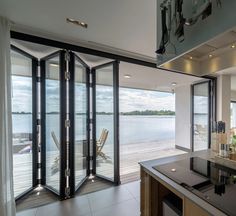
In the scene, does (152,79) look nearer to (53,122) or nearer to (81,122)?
(81,122)

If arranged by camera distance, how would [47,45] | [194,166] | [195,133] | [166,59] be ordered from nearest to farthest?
[166,59] < [194,166] < [47,45] < [195,133]

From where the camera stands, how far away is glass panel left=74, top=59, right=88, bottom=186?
3.00m

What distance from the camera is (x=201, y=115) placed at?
523 cm

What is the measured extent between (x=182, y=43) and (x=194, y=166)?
3.50ft

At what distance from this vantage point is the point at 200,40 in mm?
1012

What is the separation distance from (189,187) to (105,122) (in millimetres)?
2513

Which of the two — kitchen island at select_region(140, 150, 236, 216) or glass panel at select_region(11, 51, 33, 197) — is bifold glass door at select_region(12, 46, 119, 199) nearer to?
glass panel at select_region(11, 51, 33, 197)

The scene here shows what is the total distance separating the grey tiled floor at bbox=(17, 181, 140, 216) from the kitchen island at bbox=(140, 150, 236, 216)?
2.76 ft

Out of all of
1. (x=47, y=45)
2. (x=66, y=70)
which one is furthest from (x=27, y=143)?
(x=47, y=45)

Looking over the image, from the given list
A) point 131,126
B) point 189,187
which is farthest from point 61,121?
point 131,126

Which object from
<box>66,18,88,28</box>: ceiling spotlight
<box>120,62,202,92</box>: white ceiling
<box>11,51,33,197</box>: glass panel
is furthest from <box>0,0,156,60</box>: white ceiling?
<box>120,62,202,92</box>: white ceiling

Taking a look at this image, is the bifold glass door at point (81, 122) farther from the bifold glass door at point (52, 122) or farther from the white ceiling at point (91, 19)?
the white ceiling at point (91, 19)

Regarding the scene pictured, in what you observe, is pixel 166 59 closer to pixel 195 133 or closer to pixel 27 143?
pixel 27 143


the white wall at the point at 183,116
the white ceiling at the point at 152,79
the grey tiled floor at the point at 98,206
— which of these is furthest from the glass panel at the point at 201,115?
the grey tiled floor at the point at 98,206
